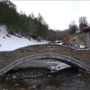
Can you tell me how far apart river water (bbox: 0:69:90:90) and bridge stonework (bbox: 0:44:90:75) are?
115 cm

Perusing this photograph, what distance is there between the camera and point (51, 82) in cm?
2559

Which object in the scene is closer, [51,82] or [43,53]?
[51,82]

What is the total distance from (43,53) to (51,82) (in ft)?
12.7

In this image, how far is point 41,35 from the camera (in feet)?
273

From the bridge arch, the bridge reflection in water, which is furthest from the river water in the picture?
the bridge arch

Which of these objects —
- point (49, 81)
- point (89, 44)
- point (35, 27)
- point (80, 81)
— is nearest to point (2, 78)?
point (49, 81)

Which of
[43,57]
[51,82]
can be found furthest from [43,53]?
[51,82]

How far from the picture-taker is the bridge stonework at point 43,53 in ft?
91.8

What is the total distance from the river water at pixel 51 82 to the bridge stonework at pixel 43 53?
45.1 inches

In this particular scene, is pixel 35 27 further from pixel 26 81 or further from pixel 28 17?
pixel 26 81

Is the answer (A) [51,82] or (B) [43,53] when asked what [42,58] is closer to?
(B) [43,53]

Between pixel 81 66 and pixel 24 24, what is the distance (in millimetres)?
44705

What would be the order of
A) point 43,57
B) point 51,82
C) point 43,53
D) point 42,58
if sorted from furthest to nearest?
point 42,58 < point 43,57 < point 43,53 < point 51,82

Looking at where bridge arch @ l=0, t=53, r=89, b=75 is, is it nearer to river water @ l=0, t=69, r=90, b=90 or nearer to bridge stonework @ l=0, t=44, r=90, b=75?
bridge stonework @ l=0, t=44, r=90, b=75
